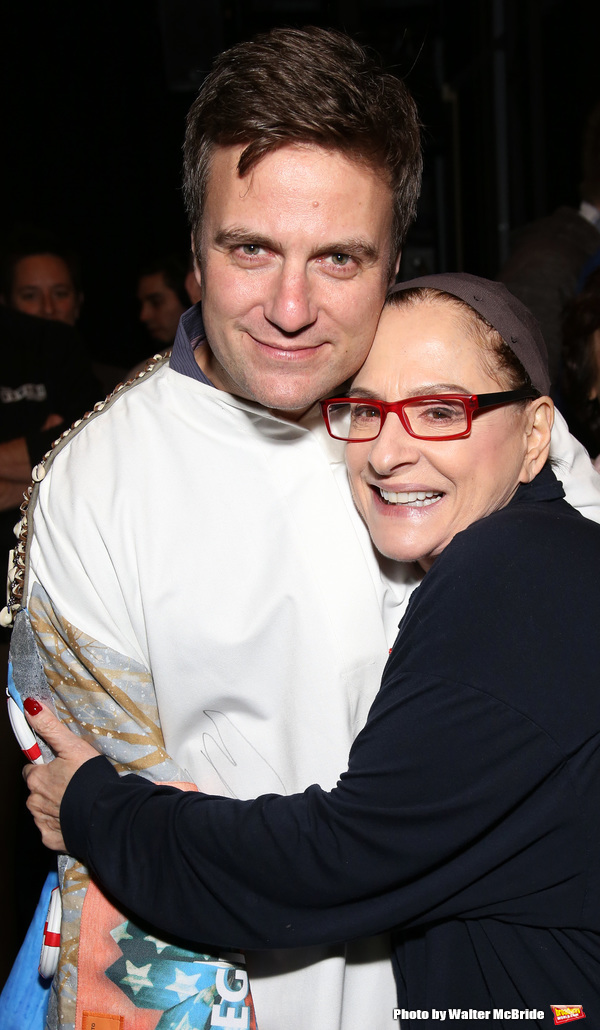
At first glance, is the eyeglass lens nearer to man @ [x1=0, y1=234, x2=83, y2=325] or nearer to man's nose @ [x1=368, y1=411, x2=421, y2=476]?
man's nose @ [x1=368, y1=411, x2=421, y2=476]

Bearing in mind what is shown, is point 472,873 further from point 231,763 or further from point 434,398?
point 434,398

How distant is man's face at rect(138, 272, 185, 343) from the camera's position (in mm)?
4523

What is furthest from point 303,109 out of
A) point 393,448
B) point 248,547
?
point 248,547

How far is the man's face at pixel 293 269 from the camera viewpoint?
1321 millimetres

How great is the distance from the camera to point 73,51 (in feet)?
18.0

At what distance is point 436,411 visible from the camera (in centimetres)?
136

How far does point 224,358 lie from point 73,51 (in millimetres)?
4868

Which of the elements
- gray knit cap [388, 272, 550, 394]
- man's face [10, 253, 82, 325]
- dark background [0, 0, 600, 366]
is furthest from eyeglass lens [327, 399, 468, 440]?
dark background [0, 0, 600, 366]

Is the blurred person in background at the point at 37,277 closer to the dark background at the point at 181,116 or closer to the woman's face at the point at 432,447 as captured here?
the dark background at the point at 181,116

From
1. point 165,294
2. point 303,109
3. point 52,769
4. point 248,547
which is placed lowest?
point 52,769

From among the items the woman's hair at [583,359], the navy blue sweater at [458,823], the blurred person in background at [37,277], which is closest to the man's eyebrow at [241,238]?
the navy blue sweater at [458,823]

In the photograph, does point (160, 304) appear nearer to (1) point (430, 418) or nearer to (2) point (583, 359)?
(2) point (583, 359)

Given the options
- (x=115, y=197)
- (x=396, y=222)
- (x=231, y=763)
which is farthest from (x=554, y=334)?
(x=115, y=197)

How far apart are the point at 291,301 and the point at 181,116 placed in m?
4.84
